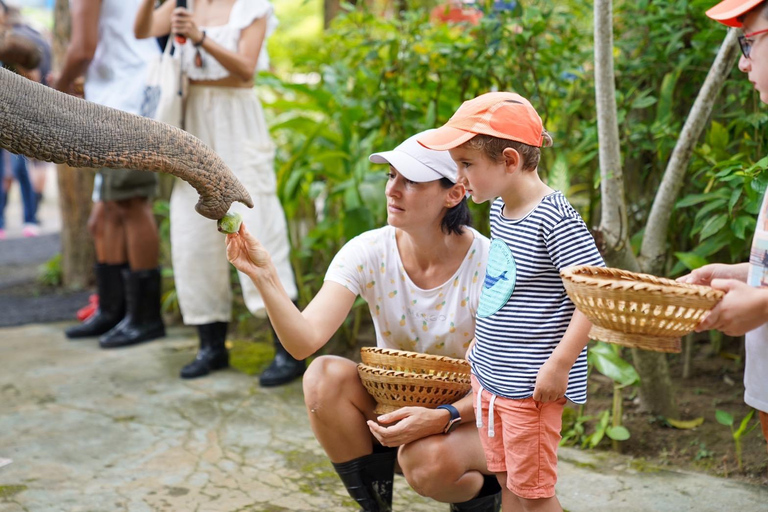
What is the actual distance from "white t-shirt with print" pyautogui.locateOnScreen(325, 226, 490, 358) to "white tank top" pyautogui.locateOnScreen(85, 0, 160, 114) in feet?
7.77

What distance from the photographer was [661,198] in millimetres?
3080

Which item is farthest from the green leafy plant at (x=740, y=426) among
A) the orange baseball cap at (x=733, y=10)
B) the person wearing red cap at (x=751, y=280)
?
the orange baseball cap at (x=733, y=10)

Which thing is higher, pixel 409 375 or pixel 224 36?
pixel 224 36

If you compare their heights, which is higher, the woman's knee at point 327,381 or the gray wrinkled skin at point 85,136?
the gray wrinkled skin at point 85,136

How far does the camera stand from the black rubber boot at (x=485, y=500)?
2410mm

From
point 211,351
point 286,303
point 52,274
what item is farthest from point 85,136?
point 52,274

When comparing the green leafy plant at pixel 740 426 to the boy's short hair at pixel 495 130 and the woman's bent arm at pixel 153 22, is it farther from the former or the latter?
the woman's bent arm at pixel 153 22

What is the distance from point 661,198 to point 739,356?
3.05ft

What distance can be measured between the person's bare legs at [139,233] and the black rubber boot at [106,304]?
0.69 feet

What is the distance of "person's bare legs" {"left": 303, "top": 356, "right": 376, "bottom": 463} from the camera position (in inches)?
97.3

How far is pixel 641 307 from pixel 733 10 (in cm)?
64

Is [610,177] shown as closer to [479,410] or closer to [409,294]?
[409,294]

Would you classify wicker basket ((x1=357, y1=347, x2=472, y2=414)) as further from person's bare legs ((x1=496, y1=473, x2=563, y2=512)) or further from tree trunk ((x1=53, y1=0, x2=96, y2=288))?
tree trunk ((x1=53, y1=0, x2=96, y2=288))

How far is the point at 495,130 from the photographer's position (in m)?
2.04
